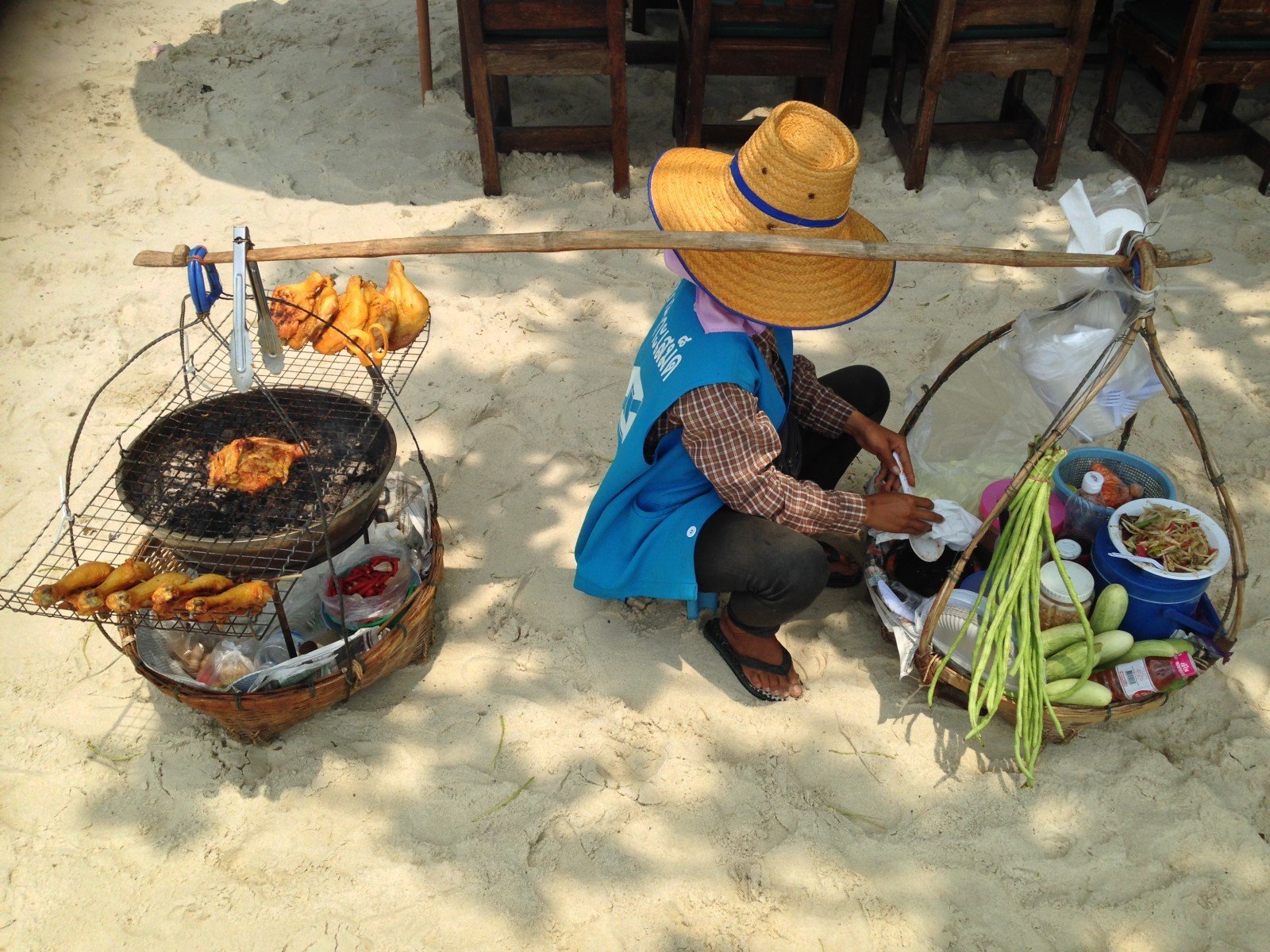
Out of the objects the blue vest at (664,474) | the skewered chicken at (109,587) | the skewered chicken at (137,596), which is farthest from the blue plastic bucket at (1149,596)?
the skewered chicken at (109,587)

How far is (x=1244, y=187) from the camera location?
5121 millimetres

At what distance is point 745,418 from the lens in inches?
101

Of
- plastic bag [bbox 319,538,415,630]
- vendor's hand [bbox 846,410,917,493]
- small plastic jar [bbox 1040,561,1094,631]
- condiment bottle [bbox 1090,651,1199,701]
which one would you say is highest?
vendor's hand [bbox 846,410,917,493]

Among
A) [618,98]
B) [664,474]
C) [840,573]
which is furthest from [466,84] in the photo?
[840,573]

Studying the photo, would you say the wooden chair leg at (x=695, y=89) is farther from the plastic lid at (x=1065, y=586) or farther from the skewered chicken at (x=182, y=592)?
the skewered chicken at (x=182, y=592)

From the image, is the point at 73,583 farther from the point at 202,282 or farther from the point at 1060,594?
the point at 1060,594

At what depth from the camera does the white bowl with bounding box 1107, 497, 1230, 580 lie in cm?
263

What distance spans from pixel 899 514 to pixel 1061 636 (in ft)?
1.92

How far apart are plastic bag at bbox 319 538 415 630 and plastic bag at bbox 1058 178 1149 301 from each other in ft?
7.00

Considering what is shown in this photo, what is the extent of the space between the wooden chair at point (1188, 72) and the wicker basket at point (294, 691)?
4.47 m

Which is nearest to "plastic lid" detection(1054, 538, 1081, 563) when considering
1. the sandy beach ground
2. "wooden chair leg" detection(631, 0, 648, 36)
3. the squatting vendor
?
the squatting vendor

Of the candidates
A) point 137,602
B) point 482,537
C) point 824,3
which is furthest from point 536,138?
point 137,602

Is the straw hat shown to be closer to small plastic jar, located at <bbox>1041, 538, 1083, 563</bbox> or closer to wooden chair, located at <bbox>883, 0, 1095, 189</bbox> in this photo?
small plastic jar, located at <bbox>1041, 538, 1083, 563</bbox>

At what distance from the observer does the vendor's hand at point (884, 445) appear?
3.12m
